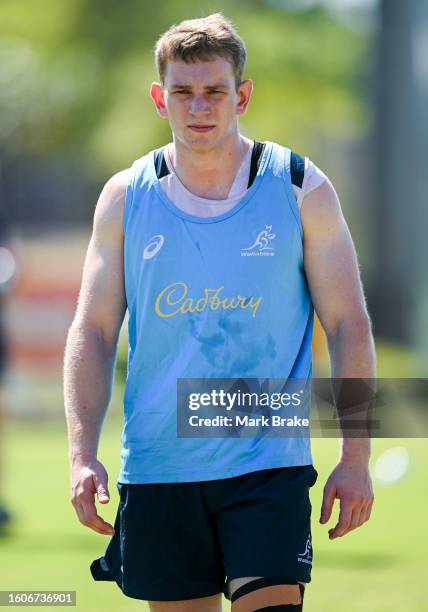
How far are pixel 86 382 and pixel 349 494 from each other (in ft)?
3.23

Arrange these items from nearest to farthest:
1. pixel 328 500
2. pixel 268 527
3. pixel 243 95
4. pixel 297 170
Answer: pixel 268 527 → pixel 328 500 → pixel 297 170 → pixel 243 95

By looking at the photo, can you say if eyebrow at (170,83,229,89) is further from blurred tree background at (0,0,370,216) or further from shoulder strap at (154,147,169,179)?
blurred tree background at (0,0,370,216)

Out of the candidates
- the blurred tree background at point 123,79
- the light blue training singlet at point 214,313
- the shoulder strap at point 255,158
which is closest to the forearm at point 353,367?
the light blue training singlet at point 214,313

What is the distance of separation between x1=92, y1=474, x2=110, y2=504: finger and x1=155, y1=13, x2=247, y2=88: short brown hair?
139 centimetres

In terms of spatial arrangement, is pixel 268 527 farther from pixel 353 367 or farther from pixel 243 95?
pixel 243 95

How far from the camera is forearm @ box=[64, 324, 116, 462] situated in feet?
15.2

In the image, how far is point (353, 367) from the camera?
4590 millimetres

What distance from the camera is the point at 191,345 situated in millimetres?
4523

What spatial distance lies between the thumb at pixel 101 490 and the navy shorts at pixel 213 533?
0.46 feet

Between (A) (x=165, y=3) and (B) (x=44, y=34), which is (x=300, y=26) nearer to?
(A) (x=165, y=3)

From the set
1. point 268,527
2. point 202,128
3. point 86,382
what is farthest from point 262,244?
point 268,527

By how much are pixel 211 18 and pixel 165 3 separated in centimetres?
2827

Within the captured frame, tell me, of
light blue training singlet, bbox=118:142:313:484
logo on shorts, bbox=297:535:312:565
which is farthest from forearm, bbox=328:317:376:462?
logo on shorts, bbox=297:535:312:565

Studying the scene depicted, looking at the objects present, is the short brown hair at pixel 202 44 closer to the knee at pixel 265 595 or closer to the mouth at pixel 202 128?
the mouth at pixel 202 128
